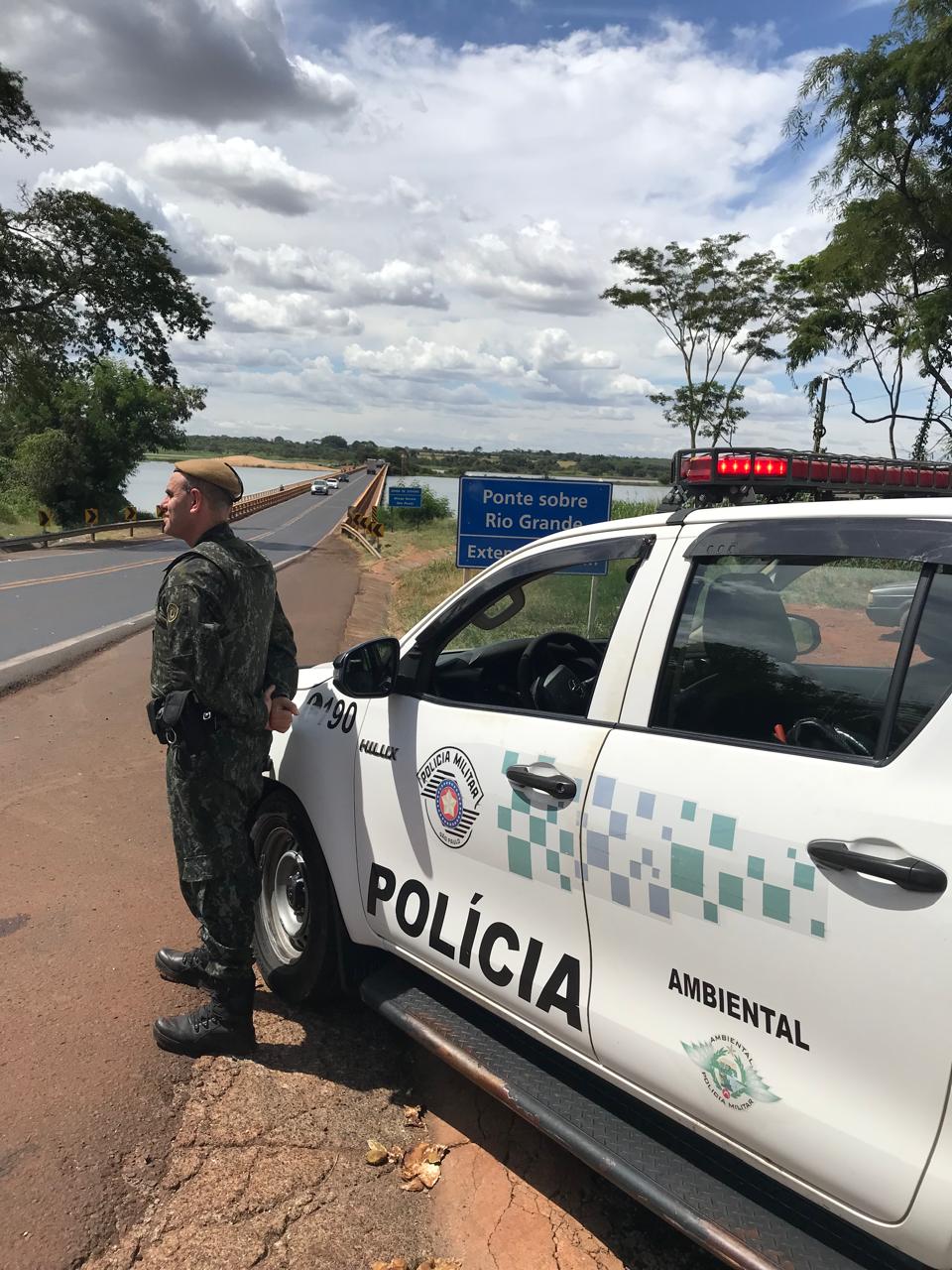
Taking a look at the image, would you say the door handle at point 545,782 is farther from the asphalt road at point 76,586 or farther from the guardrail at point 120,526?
the asphalt road at point 76,586

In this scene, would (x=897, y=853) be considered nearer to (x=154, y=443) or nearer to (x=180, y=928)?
(x=180, y=928)

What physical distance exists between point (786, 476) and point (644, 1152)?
179 centimetres

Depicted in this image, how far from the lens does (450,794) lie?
2.76 m

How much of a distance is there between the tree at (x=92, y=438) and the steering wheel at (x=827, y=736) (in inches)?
1637

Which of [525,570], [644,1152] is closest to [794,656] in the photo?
[525,570]

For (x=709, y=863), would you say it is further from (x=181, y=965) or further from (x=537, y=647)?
(x=181, y=965)

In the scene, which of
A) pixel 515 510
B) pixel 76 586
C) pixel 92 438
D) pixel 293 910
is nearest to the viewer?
pixel 293 910

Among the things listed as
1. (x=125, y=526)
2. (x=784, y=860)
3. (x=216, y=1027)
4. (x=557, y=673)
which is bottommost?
(x=125, y=526)

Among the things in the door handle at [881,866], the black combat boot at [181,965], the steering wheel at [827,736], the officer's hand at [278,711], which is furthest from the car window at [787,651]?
the black combat boot at [181,965]

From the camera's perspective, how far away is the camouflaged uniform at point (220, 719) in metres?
3.00

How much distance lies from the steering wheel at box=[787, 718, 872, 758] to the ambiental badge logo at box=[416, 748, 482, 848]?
906mm

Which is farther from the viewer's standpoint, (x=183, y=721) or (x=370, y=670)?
(x=370, y=670)

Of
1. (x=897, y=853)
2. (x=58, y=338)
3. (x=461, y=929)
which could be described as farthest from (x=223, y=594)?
(x=58, y=338)

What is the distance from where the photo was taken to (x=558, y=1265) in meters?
2.45
